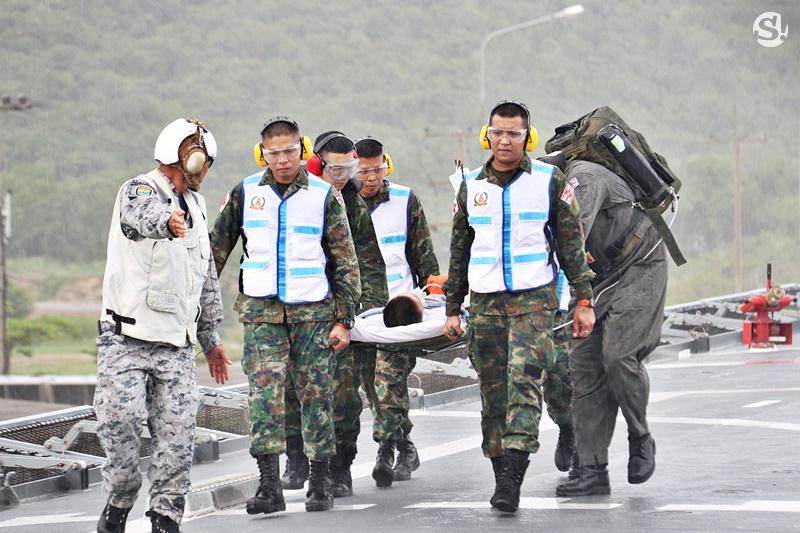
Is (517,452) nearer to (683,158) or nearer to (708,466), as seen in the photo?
(708,466)

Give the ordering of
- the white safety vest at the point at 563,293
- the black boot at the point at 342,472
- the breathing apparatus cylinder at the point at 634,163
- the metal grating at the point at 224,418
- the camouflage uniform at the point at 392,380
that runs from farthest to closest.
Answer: the metal grating at the point at 224,418
the camouflage uniform at the point at 392,380
the white safety vest at the point at 563,293
the black boot at the point at 342,472
the breathing apparatus cylinder at the point at 634,163

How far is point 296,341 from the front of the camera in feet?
27.1

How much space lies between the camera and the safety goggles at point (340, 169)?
901 centimetres

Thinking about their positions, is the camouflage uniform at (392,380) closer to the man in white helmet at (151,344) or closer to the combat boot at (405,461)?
the combat boot at (405,461)

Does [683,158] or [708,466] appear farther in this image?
[683,158]

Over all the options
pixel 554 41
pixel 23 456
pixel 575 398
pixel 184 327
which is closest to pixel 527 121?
pixel 575 398

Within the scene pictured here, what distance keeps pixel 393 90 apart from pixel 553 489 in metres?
106

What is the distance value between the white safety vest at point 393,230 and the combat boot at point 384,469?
1047mm

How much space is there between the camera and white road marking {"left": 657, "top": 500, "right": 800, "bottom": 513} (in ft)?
24.6

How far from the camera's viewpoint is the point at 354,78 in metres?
114

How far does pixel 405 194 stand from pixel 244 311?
1880 mm

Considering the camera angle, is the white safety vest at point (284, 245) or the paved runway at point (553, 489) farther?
the white safety vest at point (284, 245)

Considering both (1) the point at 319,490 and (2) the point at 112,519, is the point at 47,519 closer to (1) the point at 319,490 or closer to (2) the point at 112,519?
(1) the point at 319,490
